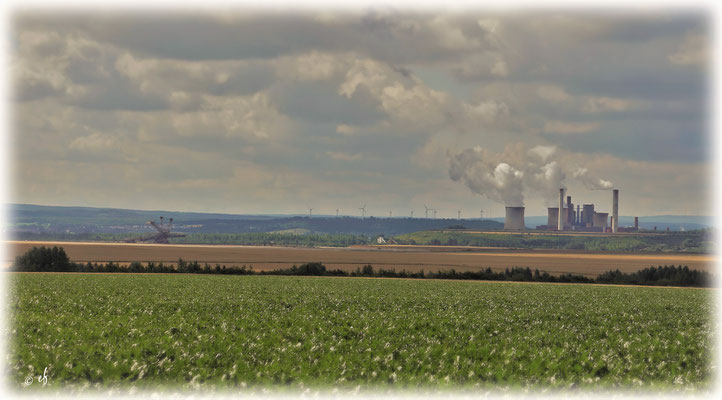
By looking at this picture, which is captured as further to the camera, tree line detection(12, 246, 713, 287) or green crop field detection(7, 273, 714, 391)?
tree line detection(12, 246, 713, 287)

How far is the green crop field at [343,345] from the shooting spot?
18.4 m

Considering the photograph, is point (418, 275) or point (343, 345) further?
point (418, 275)

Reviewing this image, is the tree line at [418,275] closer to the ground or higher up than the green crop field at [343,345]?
closer to the ground

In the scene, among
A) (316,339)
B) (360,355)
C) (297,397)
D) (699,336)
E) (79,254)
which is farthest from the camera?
(79,254)

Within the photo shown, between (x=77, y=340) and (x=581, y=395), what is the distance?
15.7 meters

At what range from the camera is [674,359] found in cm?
2298

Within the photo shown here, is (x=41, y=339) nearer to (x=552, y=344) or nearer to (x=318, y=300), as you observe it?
(x=552, y=344)

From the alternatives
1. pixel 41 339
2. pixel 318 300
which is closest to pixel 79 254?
pixel 318 300

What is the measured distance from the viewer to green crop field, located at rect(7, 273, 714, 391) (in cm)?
1839

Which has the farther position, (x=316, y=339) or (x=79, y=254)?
(x=79, y=254)

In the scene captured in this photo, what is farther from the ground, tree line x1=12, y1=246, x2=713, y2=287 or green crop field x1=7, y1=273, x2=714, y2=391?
green crop field x1=7, y1=273, x2=714, y2=391

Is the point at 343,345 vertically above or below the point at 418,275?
above

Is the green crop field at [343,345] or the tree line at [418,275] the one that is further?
the tree line at [418,275]

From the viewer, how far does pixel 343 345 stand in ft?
76.9
